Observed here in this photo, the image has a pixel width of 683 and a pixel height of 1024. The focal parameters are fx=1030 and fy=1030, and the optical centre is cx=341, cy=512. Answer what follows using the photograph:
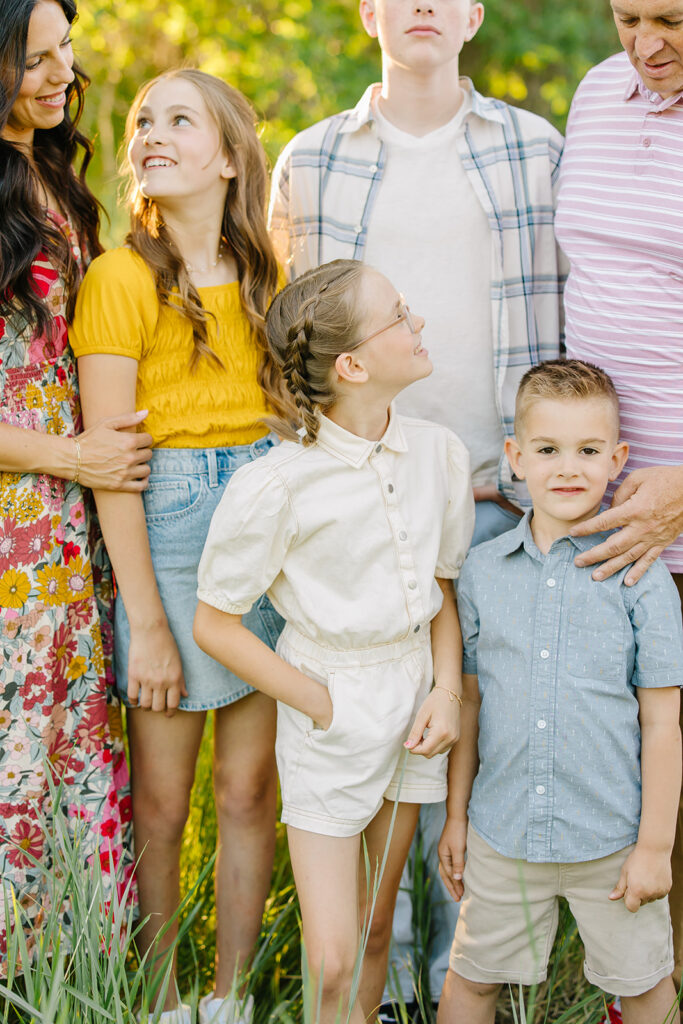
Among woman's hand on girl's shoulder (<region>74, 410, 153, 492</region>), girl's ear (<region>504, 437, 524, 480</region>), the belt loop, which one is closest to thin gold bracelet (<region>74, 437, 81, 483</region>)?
woman's hand on girl's shoulder (<region>74, 410, 153, 492</region>)

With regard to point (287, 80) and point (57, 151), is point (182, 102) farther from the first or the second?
point (287, 80)

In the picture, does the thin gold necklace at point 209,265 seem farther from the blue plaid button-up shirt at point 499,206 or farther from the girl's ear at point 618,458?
the girl's ear at point 618,458

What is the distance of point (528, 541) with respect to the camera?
2062 millimetres

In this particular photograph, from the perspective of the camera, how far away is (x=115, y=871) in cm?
217

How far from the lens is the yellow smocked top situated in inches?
86.0

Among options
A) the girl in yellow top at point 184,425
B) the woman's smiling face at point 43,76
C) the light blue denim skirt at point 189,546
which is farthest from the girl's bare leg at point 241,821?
the woman's smiling face at point 43,76

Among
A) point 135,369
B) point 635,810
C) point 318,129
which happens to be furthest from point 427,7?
point 635,810

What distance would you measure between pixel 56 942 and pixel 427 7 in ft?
6.97

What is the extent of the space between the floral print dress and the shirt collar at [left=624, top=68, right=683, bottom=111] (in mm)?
1271

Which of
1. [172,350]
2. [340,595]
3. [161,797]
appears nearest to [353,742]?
[340,595]

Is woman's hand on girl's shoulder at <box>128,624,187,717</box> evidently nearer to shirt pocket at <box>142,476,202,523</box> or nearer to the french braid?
shirt pocket at <box>142,476,202,523</box>

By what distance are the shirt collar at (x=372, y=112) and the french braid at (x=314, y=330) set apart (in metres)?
0.64

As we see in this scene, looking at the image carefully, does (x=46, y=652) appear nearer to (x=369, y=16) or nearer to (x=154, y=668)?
(x=154, y=668)

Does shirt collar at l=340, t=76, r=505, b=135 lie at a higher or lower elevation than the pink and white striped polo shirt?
higher
